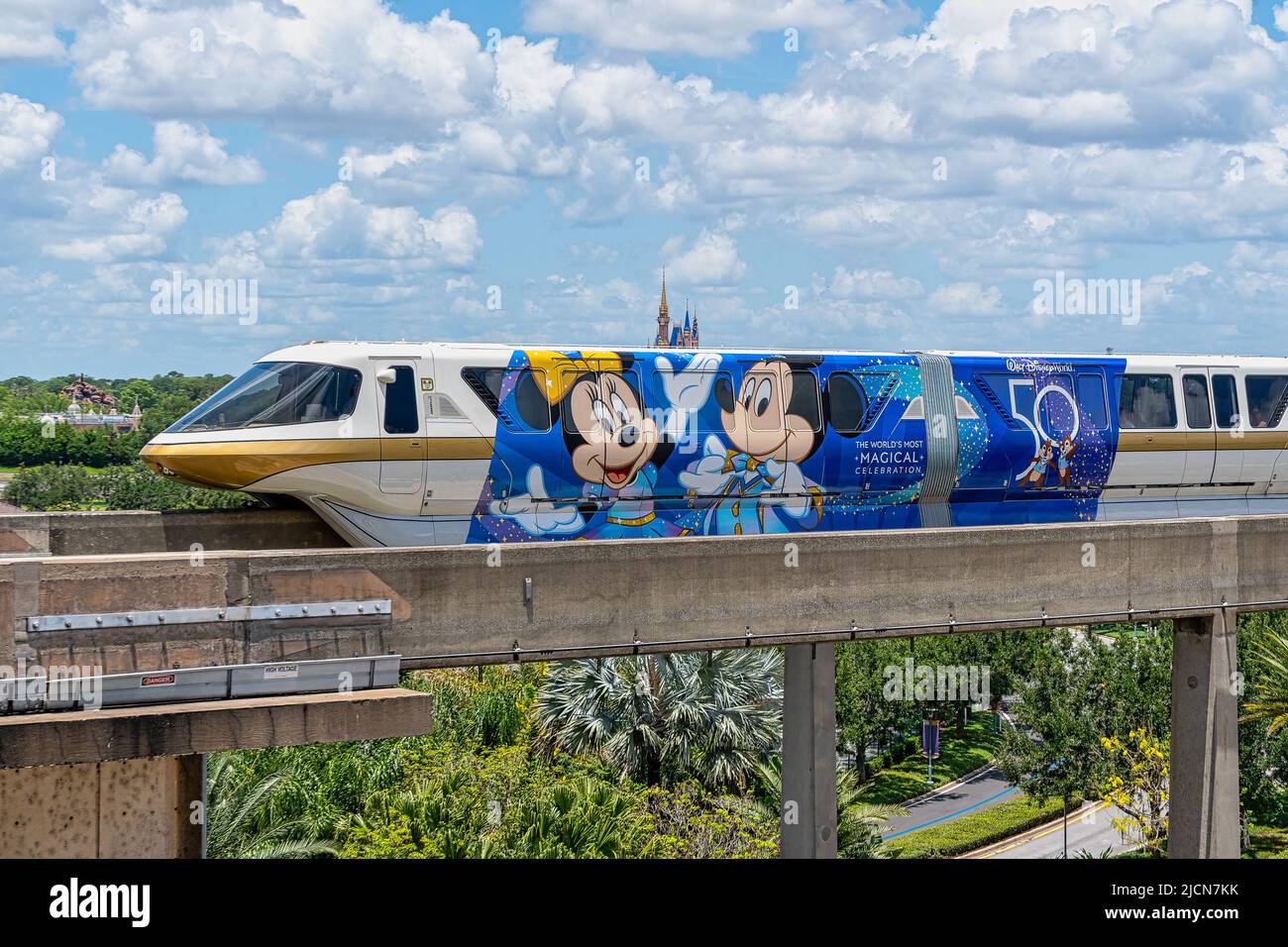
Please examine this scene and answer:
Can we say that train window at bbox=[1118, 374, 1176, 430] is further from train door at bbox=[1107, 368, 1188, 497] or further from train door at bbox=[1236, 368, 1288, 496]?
train door at bbox=[1236, 368, 1288, 496]

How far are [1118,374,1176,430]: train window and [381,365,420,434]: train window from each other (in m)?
10.8

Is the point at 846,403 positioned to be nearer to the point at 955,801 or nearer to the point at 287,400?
the point at 287,400

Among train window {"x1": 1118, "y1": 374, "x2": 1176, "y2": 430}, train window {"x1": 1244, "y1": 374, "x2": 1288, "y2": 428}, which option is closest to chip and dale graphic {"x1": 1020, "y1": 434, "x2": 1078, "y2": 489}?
train window {"x1": 1118, "y1": 374, "x2": 1176, "y2": 430}

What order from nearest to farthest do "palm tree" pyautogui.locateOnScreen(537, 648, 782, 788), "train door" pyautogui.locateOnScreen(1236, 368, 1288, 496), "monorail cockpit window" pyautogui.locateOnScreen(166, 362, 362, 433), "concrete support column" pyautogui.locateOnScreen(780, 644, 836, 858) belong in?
"monorail cockpit window" pyautogui.locateOnScreen(166, 362, 362, 433) → "concrete support column" pyautogui.locateOnScreen(780, 644, 836, 858) → "train door" pyautogui.locateOnScreen(1236, 368, 1288, 496) → "palm tree" pyautogui.locateOnScreen(537, 648, 782, 788)

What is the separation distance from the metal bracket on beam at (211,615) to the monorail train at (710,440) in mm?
3271

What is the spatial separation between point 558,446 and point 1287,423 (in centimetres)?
1265

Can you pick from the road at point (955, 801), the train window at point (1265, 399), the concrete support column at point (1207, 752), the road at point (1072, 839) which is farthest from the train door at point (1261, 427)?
the road at point (955, 801)

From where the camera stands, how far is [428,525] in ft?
53.9

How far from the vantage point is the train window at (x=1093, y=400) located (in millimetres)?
20453

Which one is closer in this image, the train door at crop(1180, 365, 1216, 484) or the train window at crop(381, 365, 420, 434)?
the train window at crop(381, 365, 420, 434)

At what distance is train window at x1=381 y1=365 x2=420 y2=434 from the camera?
1619 cm

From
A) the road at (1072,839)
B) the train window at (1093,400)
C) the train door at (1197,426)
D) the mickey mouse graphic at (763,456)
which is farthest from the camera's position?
the road at (1072,839)

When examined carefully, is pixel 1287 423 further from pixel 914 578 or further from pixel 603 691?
pixel 603 691

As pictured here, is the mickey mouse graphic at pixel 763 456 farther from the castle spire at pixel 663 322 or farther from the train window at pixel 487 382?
the castle spire at pixel 663 322
